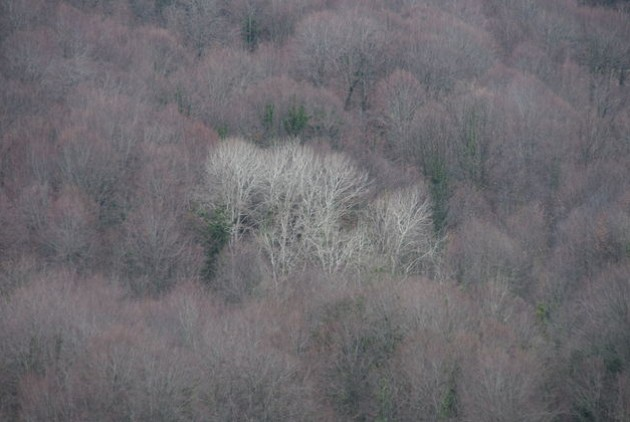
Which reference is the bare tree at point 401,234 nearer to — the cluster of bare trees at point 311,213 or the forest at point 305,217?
the cluster of bare trees at point 311,213

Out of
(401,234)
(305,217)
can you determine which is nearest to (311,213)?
(305,217)

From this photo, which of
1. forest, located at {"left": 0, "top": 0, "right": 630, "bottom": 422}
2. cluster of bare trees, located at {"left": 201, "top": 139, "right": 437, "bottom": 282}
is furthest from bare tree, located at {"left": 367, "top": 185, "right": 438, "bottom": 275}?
forest, located at {"left": 0, "top": 0, "right": 630, "bottom": 422}

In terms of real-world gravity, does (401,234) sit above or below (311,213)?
below

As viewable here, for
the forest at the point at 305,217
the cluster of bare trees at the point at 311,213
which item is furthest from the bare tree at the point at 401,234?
the forest at the point at 305,217

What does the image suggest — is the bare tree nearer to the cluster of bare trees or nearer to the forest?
the cluster of bare trees

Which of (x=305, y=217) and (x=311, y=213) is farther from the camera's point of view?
(x=311, y=213)

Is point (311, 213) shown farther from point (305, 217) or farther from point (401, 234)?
point (401, 234)

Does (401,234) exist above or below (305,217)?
below

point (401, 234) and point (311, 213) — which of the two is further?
point (311, 213)
